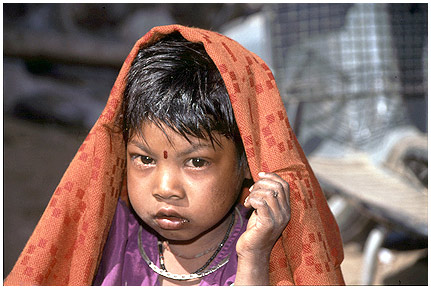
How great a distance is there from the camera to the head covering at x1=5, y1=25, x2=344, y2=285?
0.76 meters

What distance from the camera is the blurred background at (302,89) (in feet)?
6.18

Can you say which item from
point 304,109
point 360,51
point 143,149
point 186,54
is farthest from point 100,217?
point 360,51

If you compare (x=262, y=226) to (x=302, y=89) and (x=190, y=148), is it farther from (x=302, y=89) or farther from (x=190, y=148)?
(x=302, y=89)

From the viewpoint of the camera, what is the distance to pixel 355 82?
194cm

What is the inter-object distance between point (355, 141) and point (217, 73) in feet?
4.19

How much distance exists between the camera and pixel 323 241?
0.78 metres

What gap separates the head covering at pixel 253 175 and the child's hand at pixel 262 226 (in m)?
0.03

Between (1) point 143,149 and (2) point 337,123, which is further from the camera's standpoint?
(2) point 337,123

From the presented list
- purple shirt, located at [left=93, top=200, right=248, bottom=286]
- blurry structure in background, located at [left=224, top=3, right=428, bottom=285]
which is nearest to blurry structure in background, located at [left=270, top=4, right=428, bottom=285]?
blurry structure in background, located at [left=224, top=3, right=428, bottom=285]

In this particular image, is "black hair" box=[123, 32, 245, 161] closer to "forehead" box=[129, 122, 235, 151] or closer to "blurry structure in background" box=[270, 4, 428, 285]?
"forehead" box=[129, 122, 235, 151]

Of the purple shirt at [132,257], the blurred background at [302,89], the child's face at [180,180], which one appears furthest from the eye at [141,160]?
the blurred background at [302,89]

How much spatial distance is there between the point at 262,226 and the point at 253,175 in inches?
3.5

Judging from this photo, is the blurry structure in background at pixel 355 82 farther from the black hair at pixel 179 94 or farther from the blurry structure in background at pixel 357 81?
the black hair at pixel 179 94

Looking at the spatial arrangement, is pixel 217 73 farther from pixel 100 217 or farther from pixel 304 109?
pixel 304 109
